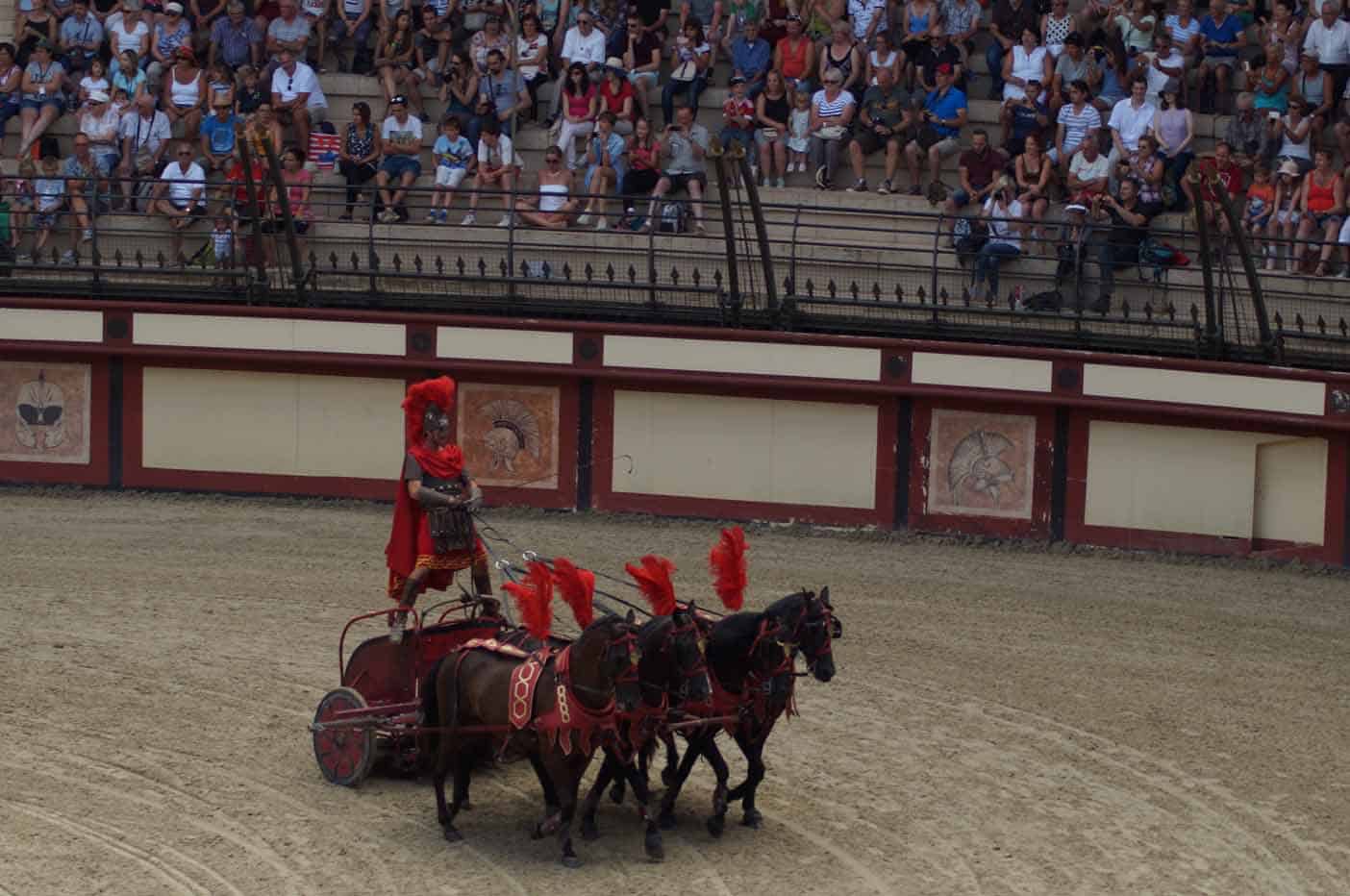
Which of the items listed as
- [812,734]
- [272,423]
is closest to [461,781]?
[812,734]

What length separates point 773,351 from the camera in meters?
18.0

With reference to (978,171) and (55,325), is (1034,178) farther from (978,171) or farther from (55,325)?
(55,325)

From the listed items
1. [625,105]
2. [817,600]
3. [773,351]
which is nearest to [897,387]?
[773,351]

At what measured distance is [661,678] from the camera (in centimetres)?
984

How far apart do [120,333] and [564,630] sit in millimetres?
6432

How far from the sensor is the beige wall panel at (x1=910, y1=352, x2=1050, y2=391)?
17.4 metres

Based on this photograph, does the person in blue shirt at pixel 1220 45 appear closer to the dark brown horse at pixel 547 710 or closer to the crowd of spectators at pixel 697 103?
the crowd of spectators at pixel 697 103

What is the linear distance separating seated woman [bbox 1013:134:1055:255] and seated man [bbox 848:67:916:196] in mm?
1286

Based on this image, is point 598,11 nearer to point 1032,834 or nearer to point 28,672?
point 28,672

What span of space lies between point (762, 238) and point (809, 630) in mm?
8225

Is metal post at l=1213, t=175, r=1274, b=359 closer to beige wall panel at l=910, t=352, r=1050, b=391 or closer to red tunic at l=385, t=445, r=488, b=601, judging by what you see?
beige wall panel at l=910, t=352, r=1050, b=391

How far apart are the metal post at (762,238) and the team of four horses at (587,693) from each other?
7286mm

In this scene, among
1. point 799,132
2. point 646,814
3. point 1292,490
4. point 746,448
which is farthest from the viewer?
point 799,132

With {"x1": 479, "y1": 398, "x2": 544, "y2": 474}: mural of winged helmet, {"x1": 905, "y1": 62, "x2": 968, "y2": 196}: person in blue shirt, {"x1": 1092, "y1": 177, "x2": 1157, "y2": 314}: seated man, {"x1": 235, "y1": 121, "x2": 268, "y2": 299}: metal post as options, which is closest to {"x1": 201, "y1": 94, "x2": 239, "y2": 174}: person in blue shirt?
{"x1": 235, "y1": 121, "x2": 268, "y2": 299}: metal post
